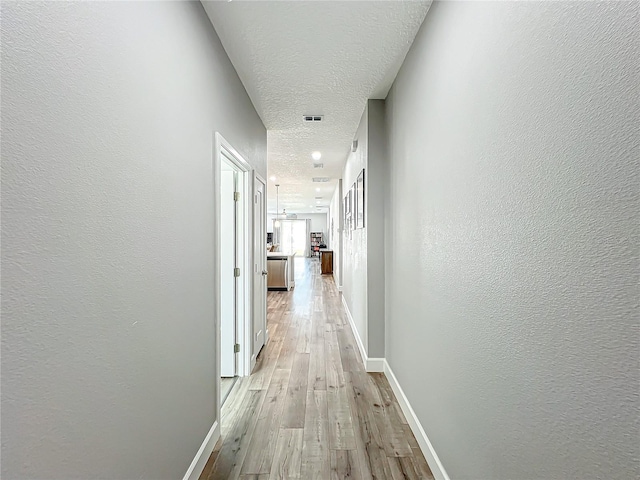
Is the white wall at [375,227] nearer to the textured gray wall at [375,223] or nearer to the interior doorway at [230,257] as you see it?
the textured gray wall at [375,223]

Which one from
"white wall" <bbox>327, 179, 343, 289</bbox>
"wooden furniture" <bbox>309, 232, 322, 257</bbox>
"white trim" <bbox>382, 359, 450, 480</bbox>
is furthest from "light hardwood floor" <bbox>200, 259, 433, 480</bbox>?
"wooden furniture" <bbox>309, 232, 322, 257</bbox>

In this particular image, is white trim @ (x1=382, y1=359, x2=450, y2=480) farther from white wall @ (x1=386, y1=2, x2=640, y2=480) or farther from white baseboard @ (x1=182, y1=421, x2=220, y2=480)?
white baseboard @ (x1=182, y1=421, x2=220, y2=480)

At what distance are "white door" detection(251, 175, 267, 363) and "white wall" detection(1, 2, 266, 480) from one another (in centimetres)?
164

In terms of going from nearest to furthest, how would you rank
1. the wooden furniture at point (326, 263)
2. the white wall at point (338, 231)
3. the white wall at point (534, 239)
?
1. the white wall at point (534, 239)
2. the white wall at point (338, 231)
3. the wooden furniture at point (326, 263)

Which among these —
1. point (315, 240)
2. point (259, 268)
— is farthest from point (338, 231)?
point (315, 240)

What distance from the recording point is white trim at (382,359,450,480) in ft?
5.62

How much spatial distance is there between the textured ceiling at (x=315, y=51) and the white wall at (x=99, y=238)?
1.39 ft

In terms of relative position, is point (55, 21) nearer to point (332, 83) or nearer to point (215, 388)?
point (215, 388)

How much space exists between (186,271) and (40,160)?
901 millimetres

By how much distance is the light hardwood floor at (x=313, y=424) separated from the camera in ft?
6.05

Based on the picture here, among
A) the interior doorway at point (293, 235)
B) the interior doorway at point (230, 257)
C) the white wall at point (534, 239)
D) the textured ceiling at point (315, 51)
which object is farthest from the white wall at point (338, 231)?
the interior doorway at point (293, 235)

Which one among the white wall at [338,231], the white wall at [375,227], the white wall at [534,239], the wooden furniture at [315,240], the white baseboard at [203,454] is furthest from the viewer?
the wooden furniture at [315,240]

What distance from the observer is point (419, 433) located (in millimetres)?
2033

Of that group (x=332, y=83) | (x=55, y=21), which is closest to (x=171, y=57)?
(x=55, y=21)
